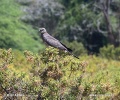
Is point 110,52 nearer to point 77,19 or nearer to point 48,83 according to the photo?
point 77,19

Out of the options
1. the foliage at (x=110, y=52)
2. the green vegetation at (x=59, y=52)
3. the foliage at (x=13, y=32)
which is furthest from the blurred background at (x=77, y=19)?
the foliage at (x=110, y=52)

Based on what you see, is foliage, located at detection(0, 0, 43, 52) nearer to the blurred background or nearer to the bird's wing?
the blurred background

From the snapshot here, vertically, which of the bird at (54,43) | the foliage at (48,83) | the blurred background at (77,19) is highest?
the foliage at (48,83)

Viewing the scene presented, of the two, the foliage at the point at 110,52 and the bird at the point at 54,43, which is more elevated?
the bird at the point at 54,43

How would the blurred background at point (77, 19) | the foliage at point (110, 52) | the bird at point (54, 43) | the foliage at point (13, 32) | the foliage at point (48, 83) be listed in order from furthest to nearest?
the blurred background at point (77, 19), the foliage at point (110, 52), the foliage at point (13, 32), the bird at point (54, 43), the foliage at point (48, 83)

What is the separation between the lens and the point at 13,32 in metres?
15.8

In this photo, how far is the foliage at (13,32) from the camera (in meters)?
15.3

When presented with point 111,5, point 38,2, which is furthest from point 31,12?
point 111,5

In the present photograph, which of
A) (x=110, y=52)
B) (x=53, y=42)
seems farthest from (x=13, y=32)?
(x=53, y=42)

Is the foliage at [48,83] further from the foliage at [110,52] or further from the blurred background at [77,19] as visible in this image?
the blurred background at [77,19]

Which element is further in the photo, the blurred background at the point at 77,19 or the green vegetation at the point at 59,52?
the blurred background at the point at 77,19

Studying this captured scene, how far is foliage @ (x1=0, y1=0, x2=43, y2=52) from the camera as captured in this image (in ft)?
50.3

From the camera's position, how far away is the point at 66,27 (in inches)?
776

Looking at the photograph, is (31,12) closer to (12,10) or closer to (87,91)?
(12,10)
